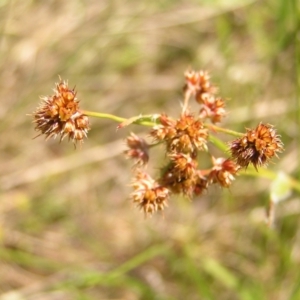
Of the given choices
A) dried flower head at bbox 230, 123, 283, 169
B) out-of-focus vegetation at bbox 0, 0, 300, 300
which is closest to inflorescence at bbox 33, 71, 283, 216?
dried flower head at bbox 230, 123, 283, 169

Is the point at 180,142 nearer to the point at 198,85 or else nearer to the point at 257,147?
the point at 257,147

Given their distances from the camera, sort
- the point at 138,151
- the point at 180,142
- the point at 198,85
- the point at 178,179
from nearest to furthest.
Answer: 1. the point at 180,142
2. the point at 178,179
3. the point at 138,151
4. the point at 198,85

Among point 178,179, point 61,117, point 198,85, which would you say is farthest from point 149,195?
point 198,85

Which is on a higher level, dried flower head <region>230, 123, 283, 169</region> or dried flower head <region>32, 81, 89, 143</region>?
dried flower head <region>32, 81, 89, 143</region>

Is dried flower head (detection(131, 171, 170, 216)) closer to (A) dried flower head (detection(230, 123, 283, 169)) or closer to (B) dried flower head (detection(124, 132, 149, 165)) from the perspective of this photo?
(B) dried flower head (detection(124, 132, 149, 165))

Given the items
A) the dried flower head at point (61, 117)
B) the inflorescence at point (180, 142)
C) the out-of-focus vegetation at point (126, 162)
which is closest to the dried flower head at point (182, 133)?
the inflorescence at point (180, 142)

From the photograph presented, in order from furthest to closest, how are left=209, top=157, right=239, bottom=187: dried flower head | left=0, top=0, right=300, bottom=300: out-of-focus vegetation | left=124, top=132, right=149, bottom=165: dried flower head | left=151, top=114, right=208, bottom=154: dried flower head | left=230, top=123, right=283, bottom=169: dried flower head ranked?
left=0, top=0, right=300, bottom=300: out-of-focus vegetation
left=124, top=132, right=149, bottom=165: dried flower head
left=209, top=157, right=239, bottom=187: dried flower head
left=151, top=114, right=208, bottom=154: dried flower head
left=230, top=123, right=283, bottom=169: dried flower head

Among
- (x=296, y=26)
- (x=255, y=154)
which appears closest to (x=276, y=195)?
(x=255, y=154)
